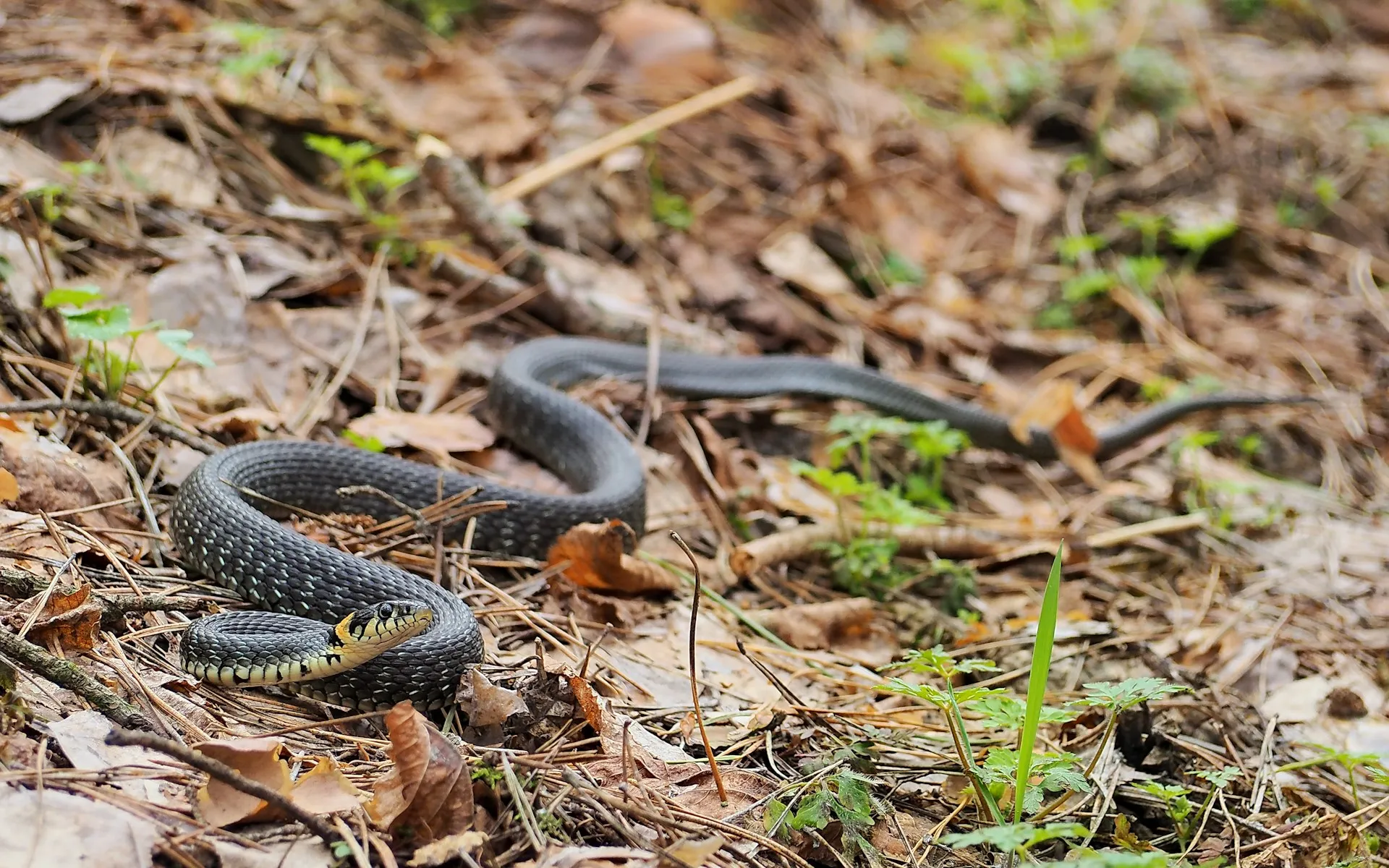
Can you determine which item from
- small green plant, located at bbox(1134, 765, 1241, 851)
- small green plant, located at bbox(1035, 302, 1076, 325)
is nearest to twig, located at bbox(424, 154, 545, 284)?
small green plant, located at bbox(1035, 302, 1076, 325)

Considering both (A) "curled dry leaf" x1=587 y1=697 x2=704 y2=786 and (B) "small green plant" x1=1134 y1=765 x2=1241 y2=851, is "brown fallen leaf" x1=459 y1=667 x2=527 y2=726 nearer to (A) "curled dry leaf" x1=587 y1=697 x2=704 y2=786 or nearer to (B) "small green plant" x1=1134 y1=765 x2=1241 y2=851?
(A) "curled dry leaf" x1=587 y1=697 x2=704 y2=786

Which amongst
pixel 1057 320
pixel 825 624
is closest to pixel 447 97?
pixel 1057 320

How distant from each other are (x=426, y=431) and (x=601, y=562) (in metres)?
1.20

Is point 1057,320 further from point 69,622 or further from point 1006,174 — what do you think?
point 69,622

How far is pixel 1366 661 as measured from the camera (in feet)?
13.9

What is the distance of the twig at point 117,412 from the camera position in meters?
3.46

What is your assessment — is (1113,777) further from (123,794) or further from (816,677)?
(123,794)

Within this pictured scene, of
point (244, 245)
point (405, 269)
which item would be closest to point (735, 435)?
point (405, 269)

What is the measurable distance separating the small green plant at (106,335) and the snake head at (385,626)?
52.2 inches

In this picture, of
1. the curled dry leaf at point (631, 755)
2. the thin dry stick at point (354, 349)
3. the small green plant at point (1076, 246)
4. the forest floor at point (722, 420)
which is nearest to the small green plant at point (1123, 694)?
the forest floor at point (722, 420)

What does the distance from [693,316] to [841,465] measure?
1624 millimetres

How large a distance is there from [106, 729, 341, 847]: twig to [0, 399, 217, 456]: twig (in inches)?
63.8

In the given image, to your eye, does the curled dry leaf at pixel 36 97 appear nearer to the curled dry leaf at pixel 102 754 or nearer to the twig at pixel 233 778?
the curled dry leaf at pixel 102 754

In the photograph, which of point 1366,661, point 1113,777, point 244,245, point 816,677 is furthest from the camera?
point 244,245
